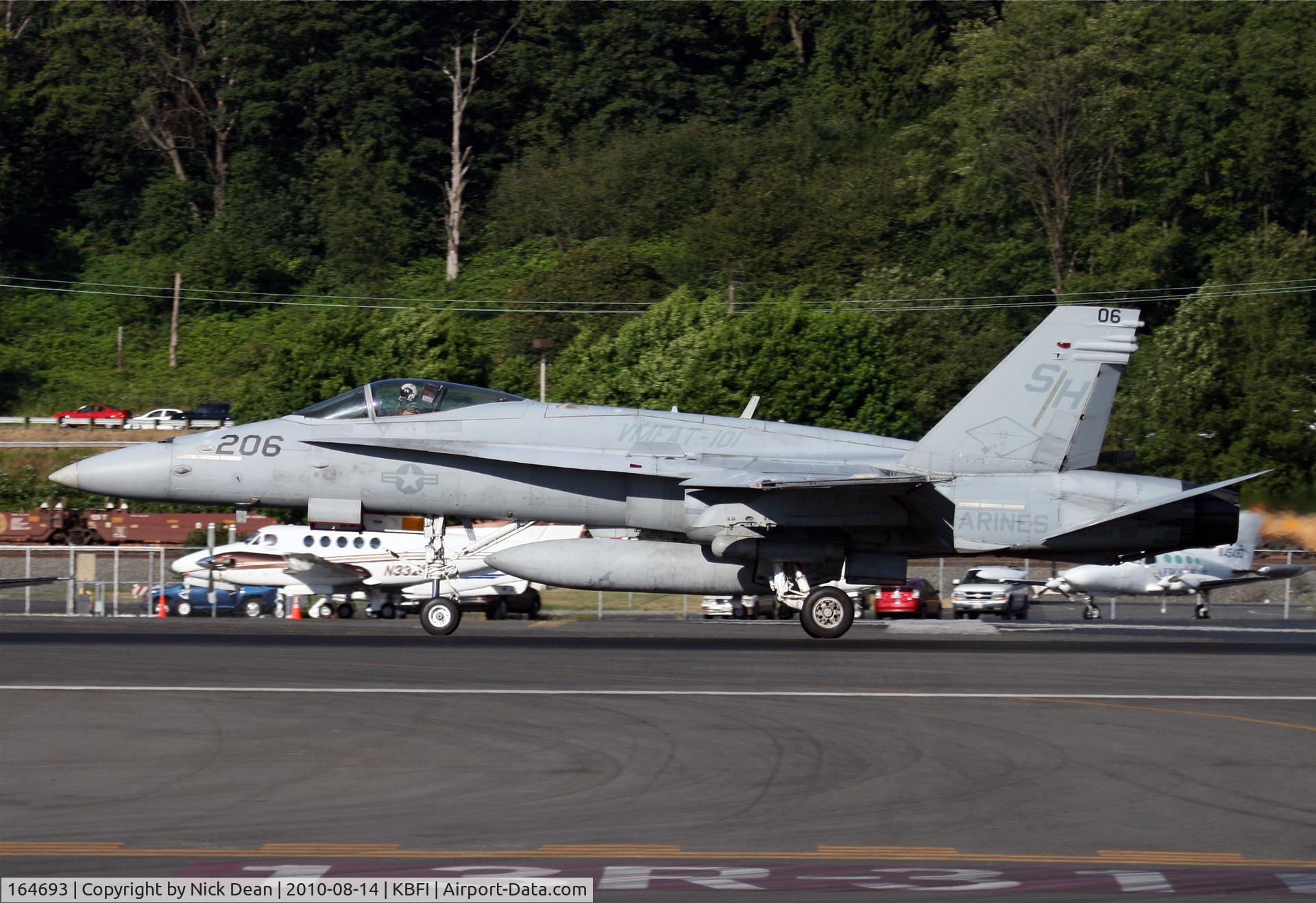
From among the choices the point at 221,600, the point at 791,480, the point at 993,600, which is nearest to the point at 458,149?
the point at 221,600

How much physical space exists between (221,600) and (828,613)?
1841 centimetres

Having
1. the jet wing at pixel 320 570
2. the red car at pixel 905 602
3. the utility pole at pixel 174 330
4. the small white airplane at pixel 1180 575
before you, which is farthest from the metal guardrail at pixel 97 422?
the small white airplane at pixel 1180 575

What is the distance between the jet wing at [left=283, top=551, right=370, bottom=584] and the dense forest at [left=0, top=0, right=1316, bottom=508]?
70.4ft

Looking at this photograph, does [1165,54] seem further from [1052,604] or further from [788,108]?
[1052,604]

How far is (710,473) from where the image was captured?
19125mm

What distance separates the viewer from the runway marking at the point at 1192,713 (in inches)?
478

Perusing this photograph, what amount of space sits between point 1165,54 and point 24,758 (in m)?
68.0

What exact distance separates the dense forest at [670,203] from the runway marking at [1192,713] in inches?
1407

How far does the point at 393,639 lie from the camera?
19453 millimetres

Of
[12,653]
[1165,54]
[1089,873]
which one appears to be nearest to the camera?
[1089,873]

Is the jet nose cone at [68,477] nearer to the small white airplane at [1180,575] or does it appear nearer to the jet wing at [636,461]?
the jet wing at [636,461]

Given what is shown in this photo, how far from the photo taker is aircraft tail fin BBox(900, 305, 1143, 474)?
1995 cm

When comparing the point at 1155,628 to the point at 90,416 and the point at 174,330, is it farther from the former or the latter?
the point at 174,330

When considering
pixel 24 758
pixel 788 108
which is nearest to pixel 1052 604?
pixel 24 758
